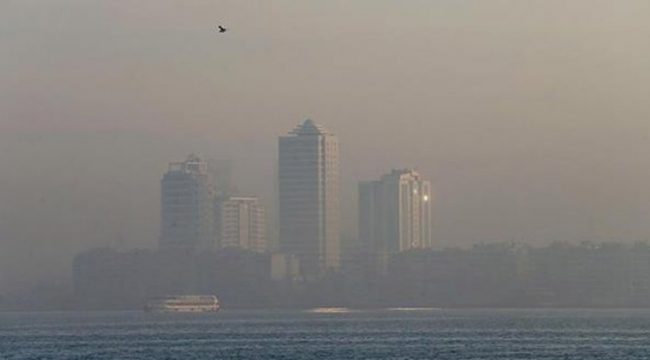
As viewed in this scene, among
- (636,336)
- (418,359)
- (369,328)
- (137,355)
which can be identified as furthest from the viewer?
(369,328)

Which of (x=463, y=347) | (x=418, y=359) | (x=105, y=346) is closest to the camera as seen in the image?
(x=418, y=359)

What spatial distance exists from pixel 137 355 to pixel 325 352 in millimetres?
12748

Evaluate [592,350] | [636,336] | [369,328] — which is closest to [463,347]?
[592,350]

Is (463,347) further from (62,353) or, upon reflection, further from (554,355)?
(62,353)

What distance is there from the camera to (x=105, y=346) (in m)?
151

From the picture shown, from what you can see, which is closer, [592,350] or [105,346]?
[592,350]

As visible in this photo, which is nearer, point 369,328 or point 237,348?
point 237,348

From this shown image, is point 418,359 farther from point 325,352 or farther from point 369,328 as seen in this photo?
point 369,328

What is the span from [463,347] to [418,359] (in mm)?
A: 21081

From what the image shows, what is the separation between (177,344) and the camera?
153 m

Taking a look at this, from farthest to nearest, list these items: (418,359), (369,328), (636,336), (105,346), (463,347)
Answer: (369,328) < (636,336) < (105,346) < (463,347) < (418,359)

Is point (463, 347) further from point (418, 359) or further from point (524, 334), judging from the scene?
point (524, 334)

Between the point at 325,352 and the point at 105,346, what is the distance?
25306mm

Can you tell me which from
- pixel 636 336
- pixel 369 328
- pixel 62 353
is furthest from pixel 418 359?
pixel 369 328
